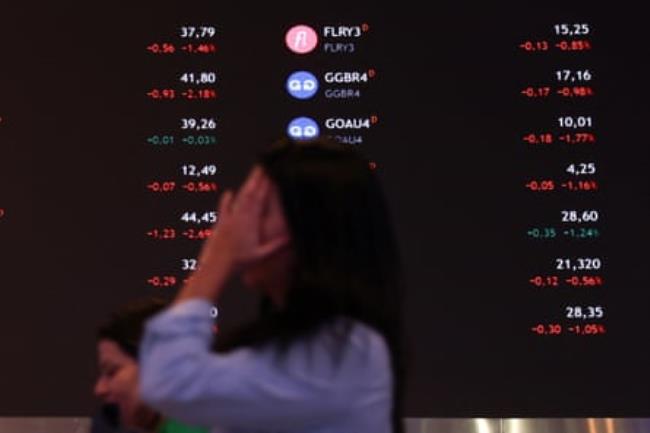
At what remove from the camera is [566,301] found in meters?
2.37

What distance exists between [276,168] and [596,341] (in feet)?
4.84

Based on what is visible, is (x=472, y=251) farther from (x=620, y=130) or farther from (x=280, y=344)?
(x=280, y=344)

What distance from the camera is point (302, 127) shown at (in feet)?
8.11

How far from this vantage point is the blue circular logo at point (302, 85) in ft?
8.14

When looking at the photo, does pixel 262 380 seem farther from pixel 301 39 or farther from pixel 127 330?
pixel 301 39

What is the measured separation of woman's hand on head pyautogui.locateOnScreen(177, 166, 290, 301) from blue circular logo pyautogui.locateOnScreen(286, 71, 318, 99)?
1486 millimetres

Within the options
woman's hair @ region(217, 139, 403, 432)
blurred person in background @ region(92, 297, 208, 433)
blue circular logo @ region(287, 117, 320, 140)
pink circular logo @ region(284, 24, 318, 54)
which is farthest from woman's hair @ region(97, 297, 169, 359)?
pink circular logo @ region(284, 24, 318, 54)

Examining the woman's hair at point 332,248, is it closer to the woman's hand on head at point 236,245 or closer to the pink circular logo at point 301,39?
the woman's hand on head at point 236,245

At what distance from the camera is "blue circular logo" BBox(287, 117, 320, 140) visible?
247 cm

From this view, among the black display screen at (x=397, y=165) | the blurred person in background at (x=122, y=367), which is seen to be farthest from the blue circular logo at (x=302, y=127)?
the blurred person in background at (x=122, y=367)

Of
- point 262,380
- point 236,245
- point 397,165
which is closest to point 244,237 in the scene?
point 236,245

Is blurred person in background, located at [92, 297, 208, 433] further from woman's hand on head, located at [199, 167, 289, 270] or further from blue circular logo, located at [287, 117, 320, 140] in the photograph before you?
blue circular logo, located at [287, 117, 320, 140]

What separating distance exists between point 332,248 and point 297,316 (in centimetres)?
7

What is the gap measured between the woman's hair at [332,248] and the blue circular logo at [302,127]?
1.41 m
